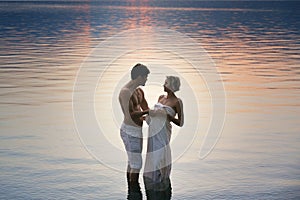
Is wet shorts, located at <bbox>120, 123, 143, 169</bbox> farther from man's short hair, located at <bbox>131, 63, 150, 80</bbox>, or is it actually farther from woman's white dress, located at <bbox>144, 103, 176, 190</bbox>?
man's short hair, located at <bbox>131, 63, 150, 80</bbox>

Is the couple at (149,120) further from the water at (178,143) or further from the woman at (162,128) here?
the water at (178,143)

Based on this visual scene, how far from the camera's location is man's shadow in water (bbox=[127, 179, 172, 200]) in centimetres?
1316

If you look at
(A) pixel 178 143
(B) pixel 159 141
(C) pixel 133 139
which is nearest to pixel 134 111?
(C) pixel 133 139

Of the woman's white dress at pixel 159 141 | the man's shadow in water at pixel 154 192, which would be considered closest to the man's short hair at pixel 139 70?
the woman's white dress at pixel 159 141

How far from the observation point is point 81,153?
16.9m

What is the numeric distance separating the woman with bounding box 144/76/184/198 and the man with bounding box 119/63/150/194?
0.19m

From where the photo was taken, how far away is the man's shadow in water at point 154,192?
1316 cm

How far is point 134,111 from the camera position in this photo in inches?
499

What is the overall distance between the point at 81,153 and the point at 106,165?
1.27 m

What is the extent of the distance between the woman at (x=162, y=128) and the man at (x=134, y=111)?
19 centimetres

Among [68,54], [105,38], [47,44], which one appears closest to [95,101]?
[68,54]

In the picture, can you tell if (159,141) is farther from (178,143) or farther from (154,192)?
(178,143)

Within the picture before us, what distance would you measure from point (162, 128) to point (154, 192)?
1199 mm

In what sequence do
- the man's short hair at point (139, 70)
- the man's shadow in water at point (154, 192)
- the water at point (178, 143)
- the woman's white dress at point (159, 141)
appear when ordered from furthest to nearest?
the water at point (178, 143)
the man's shadow in water at point (154, 192)
the woman's white dress at point (159, 141)
the man's short hair at point (139, 70)
